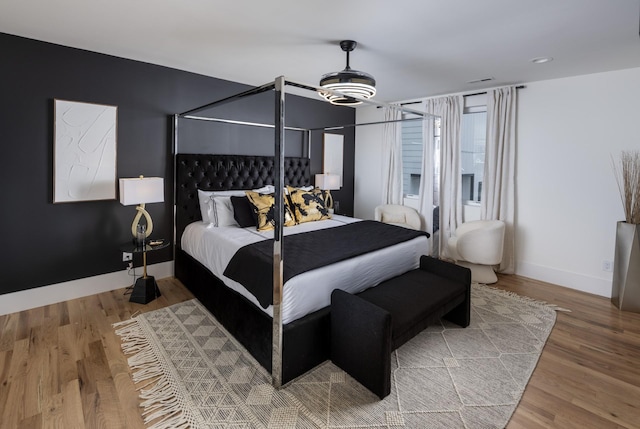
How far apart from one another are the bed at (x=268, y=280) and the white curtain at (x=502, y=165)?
156 cm

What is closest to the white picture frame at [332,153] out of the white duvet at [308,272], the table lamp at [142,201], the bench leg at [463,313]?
the white duvet at [308,272]

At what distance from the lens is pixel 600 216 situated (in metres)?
3.51

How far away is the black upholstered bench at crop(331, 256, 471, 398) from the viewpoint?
1898mm

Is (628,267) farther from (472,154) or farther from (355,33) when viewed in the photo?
(355,33)

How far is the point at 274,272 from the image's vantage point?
77.0 inches

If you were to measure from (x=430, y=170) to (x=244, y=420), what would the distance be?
4069 mm

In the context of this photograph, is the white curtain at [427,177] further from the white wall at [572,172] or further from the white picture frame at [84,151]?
the white picture frame at [84,151]

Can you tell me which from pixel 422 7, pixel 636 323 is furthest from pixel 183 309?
pixel 636 323

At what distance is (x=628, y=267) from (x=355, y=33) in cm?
338

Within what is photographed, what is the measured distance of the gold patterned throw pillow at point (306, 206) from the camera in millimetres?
3727

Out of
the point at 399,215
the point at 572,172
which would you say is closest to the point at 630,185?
the point at 572,172

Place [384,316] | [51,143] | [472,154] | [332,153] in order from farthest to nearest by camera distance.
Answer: [332,153], [472,154], [51,143], [384,316]

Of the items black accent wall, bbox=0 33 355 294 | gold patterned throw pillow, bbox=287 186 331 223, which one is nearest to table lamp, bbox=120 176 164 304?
black accent wall, bbox=0 33 355 294

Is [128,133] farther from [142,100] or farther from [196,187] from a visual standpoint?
[196,187]
